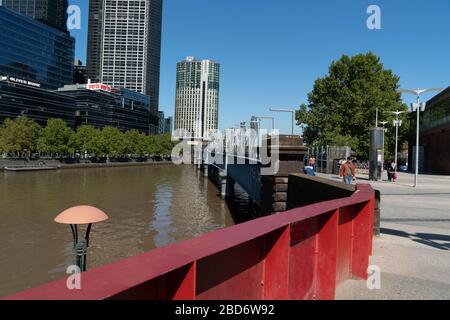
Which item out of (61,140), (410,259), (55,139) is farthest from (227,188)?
(61,140)

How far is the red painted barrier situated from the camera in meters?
2.05

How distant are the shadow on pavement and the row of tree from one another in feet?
287

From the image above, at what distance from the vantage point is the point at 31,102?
12369 cm

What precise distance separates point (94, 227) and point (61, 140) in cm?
7858

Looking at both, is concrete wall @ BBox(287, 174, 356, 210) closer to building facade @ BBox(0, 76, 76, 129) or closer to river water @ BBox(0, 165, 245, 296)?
river water @ BBox(0, 165, 245, 296)

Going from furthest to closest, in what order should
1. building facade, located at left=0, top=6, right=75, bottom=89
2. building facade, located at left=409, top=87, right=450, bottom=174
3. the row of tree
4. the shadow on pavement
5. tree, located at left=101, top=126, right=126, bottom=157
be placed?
1. tree, located at left=101, top=126, right=126, bottom=157
2. building facade, located at left=0, top=6, right=75, bottom=89
3. the row of tree
4. building facade, located at left=409, top=87, right=450, bottom=174
5. the shadow on pavement

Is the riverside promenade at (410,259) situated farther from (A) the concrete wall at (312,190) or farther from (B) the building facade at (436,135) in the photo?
(B) the building facade at (436,135)

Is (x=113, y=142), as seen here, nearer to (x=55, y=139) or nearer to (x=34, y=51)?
(x=55, y=139)

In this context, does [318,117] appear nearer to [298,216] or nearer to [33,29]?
[298,216]

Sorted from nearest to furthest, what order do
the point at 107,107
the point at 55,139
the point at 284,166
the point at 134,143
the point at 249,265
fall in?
the point at 249,265 → the point at 284,166 → the point at 55,139 → the point at 134,143 → the point at 107,107

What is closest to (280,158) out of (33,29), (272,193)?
(272,193)

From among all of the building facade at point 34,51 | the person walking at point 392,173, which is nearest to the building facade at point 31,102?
the building facade at point 34,51

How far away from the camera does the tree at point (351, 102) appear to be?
199 feet

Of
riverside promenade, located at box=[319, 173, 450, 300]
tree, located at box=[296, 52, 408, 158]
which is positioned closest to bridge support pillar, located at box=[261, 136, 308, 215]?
riverside promenade, located at box=[319, 173, 450, 300]
